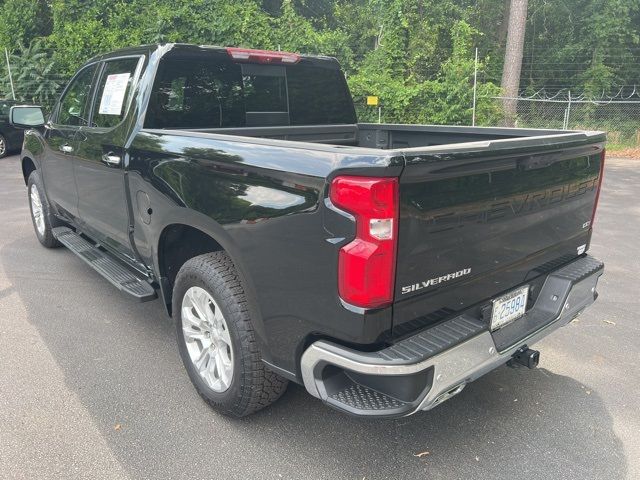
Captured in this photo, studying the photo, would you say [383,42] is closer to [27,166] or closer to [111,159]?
[27,166]

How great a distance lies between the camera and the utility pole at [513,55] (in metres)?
16.3

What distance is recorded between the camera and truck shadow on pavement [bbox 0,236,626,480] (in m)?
2.56

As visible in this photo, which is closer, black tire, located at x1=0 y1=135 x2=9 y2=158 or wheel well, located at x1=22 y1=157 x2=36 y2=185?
wheel well, located at x1=22 y1=157 x2=36 y2=185

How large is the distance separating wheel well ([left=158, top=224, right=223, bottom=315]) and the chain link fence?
576 inches

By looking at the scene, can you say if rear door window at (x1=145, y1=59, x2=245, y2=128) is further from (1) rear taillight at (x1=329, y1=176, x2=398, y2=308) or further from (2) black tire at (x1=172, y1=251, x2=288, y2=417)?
(1) rear taillight at (x1=329, y1=176, x2=398, y2=308)

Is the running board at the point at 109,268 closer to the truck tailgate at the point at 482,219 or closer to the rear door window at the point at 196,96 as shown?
the rear door window at the point at 196,96

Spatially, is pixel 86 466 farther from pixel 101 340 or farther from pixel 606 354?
pixel 606 354

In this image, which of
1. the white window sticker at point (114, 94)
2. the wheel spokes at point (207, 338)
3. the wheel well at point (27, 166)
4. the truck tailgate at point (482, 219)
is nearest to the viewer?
the truck tailgate at point (482, 219)

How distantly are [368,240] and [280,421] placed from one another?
139 centimetres

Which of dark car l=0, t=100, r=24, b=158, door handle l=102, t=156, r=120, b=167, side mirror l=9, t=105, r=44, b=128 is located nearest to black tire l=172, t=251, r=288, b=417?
door handle l=102, t=156, r=120, b=167

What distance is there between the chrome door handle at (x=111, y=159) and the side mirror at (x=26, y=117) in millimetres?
1854

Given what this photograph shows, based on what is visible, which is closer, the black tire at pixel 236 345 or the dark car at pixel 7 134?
the black tire at pixel 236 345

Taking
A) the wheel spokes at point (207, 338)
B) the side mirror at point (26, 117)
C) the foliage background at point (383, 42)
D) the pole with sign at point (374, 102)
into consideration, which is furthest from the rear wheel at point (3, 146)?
the wheel spokes at point (207, 338)

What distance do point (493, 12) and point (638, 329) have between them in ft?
73.8
